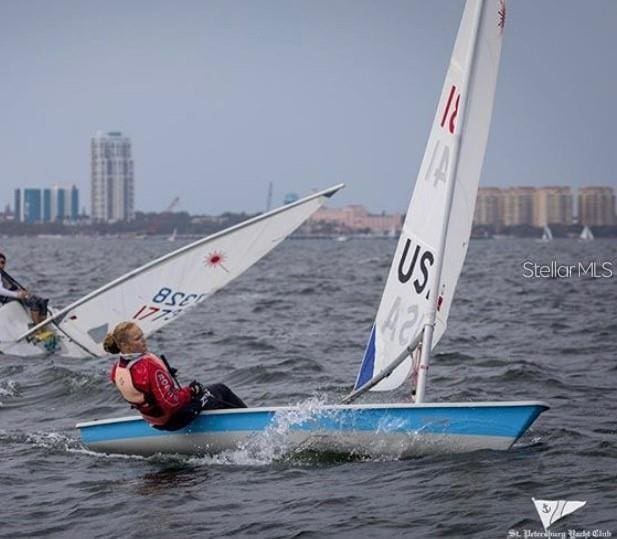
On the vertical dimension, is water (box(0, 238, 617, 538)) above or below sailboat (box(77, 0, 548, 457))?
below

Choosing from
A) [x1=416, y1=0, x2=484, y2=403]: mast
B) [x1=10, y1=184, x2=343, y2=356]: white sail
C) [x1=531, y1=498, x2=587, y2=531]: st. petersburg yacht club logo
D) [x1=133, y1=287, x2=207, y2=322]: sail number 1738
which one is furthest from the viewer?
[x1=133, y1=287, x2=207, y2=322]: sail number 1738

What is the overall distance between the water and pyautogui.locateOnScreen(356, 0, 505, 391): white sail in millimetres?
927

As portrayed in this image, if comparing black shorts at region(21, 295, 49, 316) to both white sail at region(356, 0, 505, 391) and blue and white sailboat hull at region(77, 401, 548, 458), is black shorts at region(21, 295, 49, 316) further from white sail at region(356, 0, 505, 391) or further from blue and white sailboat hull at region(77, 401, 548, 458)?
white sail at region(356, 0, 505, 391)

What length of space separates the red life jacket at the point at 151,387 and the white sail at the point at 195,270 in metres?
3.47

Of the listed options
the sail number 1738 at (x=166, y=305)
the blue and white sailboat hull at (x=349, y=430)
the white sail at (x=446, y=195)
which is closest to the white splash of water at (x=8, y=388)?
the sail number 1738 at (x=166, y=305)

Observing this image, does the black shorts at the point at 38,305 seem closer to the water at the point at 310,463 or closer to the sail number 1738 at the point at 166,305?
the water at the point at 310,463

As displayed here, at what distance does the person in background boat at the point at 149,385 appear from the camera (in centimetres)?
859

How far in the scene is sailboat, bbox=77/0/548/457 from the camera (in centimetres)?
840

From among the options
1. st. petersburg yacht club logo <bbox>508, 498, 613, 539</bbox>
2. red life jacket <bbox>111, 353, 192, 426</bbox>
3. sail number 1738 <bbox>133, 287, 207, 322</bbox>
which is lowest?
st. petersburg yacht club logo <bbox>508, 498, 613, 539</bbox>

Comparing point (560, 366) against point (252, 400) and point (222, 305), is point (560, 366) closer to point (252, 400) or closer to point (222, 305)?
point (252, 400)

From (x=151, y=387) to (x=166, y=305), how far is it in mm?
4079

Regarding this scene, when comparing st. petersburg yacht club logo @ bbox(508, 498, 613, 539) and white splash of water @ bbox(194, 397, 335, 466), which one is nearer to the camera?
st. petersburg yacht club logo @ bbox(508, 498, 613, 539)

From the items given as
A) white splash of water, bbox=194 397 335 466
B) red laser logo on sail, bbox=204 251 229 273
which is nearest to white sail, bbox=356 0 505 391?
white splash of water, bbox=194 397 335 466

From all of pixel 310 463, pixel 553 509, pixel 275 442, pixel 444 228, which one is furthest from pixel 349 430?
pixel 553 509
